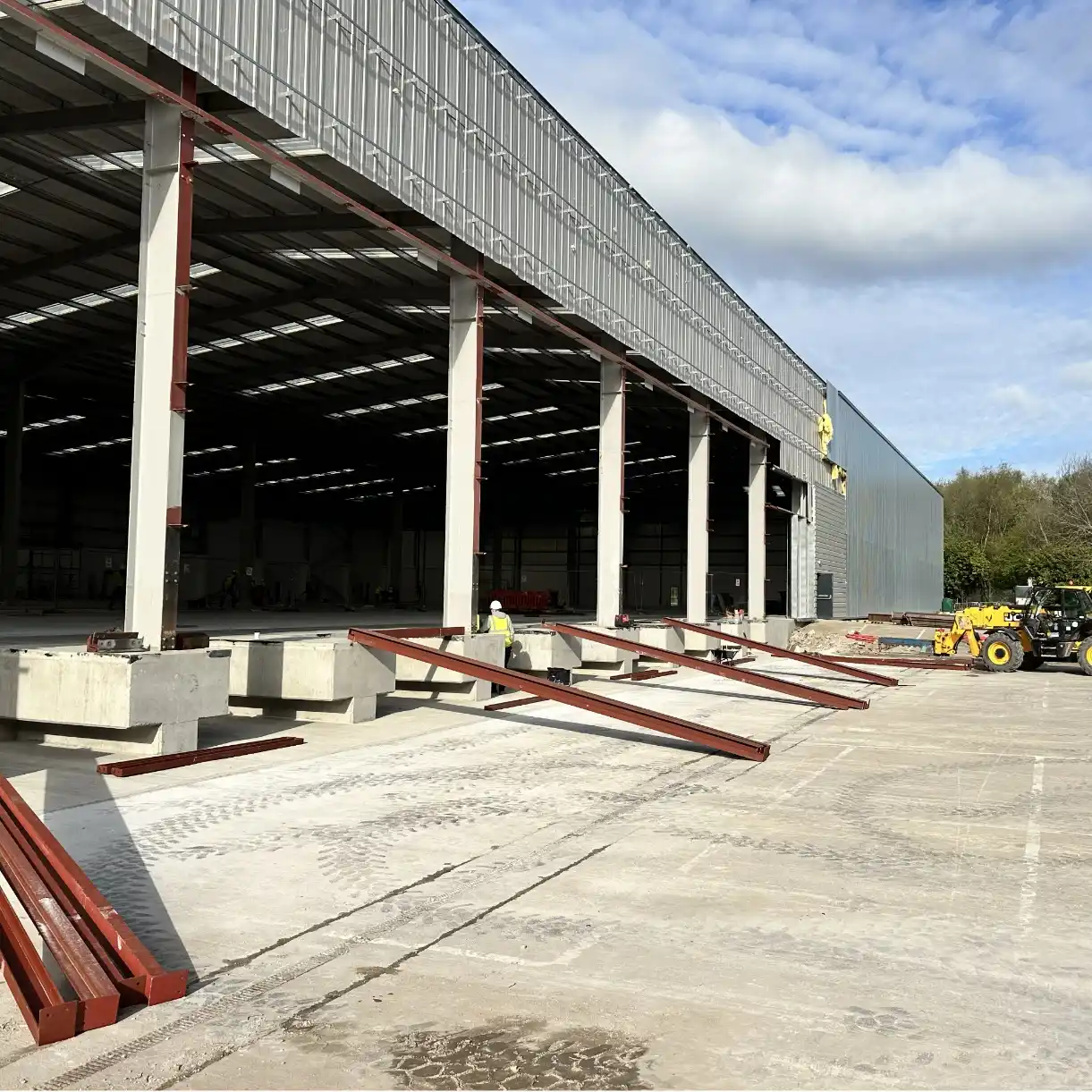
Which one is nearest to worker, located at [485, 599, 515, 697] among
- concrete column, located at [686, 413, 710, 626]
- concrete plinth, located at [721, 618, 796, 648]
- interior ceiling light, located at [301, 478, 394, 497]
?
concrete column, located at [686, 413, 710, 626]

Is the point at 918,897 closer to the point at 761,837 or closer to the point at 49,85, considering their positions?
the point at 761,837

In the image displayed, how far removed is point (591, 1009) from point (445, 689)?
13750 millimetres

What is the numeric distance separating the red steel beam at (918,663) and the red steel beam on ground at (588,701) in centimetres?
1746

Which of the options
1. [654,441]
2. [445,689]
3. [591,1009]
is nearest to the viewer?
[591,1009]

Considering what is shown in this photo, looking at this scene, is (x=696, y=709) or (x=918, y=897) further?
(x=696, y=709)

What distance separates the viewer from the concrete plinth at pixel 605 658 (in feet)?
81.3

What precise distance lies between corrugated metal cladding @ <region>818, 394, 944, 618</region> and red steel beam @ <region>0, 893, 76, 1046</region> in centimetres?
4060

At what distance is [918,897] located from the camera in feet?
23.8

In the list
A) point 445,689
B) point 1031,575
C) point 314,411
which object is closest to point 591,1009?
point 445,689

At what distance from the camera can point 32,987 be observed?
16.4ft

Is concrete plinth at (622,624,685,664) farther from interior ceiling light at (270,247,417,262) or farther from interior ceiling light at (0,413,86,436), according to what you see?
interior ceiling light at (0,413,86,436)

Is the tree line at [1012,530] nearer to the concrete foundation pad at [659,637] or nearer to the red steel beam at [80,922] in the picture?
the concrete foundation pad at [659,637]

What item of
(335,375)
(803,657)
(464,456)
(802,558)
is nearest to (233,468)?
(335,375)

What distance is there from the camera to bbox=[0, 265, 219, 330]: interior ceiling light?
23.9 m
